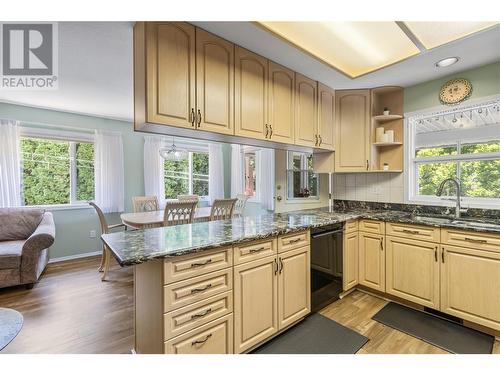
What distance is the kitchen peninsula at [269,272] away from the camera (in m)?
1.30

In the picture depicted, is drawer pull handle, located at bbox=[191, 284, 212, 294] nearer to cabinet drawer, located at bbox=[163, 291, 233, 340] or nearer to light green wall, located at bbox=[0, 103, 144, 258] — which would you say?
cabinet drawer, located at bbox=[163, 291, 233, 340]

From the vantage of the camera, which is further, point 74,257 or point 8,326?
point 74,257

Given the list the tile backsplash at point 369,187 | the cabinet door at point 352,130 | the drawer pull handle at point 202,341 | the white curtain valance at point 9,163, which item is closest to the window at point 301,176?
the tile backsplash at point 369,187

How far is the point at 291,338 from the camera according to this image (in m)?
1.86

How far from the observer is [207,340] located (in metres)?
1.39

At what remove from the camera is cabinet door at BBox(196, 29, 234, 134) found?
66.6 inches

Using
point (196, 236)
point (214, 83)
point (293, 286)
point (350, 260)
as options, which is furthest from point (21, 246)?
point (350, 260)

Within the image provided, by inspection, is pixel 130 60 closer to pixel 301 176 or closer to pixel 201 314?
pixel 201 314

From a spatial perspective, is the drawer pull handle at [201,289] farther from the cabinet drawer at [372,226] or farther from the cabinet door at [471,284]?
the cabinet door at [471,284]

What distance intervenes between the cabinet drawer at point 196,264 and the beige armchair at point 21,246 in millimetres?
2557

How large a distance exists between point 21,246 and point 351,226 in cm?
393

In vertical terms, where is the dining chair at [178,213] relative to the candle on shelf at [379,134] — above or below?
below
